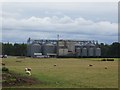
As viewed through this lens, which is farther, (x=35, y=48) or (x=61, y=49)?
(x=35, y=48)

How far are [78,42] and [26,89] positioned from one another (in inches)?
6284

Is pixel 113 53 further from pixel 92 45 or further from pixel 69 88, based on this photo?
pixel 69 88

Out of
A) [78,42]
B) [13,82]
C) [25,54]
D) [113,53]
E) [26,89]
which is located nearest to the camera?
[26,89]

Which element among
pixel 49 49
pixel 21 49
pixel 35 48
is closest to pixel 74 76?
pixel 35 48

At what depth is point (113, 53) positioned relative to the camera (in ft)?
498

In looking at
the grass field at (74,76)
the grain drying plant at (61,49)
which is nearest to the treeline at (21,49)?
the grain drying plant at (61,49)

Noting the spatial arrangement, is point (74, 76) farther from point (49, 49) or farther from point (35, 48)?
point (49, 49)

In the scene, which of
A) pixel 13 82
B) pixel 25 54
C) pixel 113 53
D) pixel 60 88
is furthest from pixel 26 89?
pixel 25 54

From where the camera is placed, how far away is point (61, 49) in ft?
521

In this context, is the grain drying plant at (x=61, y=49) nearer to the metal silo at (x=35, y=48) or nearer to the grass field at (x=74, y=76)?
the metal silo at (x=35, y=48)

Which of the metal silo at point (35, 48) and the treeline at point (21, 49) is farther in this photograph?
the metal silo at point (35, 48)

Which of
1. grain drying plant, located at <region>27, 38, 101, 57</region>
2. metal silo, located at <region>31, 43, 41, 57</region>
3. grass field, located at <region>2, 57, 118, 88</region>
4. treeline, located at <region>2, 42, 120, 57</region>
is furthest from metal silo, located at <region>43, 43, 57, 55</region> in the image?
grass field, located at <region>2, 57, 118, 88</region>

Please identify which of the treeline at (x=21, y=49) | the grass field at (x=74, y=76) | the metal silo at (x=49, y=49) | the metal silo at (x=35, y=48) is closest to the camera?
the grass field at (x=74, y=76)

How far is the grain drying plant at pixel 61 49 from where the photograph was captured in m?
157
